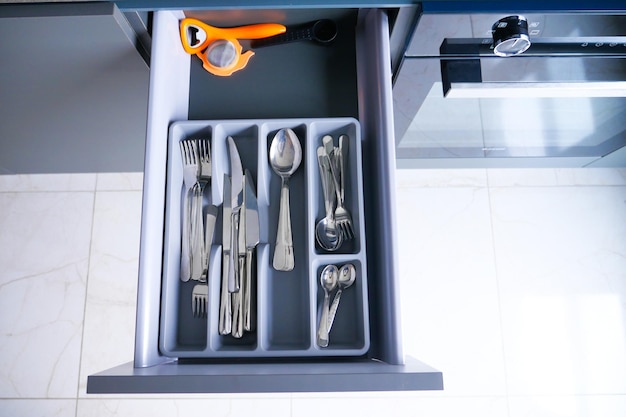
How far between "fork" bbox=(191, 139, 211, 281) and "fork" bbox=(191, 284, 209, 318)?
0.05ft

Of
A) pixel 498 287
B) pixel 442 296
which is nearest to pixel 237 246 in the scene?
pixel 442 296

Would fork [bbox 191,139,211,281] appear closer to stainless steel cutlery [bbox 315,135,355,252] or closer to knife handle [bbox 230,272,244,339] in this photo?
knife handle [bbox 230,272,244,339]

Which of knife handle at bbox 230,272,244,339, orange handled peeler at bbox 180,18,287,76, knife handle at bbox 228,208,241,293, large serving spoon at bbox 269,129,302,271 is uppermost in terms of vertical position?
orange handled peeler at bbox 180,18,287,76

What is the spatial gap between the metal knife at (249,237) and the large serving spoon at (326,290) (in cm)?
11

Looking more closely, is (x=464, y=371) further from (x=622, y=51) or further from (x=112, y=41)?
(x=112, y=41)

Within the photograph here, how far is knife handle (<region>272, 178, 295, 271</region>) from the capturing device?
70cm

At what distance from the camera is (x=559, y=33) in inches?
28.0

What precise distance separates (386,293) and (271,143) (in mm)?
300

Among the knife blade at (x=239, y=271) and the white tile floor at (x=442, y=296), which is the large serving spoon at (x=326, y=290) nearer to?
the knife blade at (x=239, y=271)

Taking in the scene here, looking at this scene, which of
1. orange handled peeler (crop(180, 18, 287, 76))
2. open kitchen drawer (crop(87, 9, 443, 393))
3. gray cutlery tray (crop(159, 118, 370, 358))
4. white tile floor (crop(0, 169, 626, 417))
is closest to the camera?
open kitchen drawer (crop(87, 9, 443, 393))

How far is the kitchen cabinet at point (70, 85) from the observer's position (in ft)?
2.30

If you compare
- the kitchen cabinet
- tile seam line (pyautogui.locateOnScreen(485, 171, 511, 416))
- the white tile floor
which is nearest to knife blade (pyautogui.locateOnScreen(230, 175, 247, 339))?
the kitchen cabinet

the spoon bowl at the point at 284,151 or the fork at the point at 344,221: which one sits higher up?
the spoon bowl at the point at 284,151

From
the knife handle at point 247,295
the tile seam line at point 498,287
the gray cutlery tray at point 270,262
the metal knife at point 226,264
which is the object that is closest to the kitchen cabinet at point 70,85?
the gray cutlery tray at point 270,262
